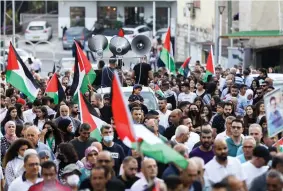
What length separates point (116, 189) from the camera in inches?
492

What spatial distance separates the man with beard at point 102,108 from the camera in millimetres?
20369

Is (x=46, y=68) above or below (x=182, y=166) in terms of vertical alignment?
below

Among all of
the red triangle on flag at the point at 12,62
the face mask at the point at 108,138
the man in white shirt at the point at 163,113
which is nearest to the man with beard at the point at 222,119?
the man in white shirt at the point at 163,113

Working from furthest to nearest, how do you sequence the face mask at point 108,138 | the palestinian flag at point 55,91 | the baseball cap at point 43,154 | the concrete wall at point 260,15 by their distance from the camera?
the concrete wall at point 260,15, the palestinian flag at point 55,91, the face mask at point 108,138, the baseball cap at point 43,154

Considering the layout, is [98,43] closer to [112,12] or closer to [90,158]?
[90,158]

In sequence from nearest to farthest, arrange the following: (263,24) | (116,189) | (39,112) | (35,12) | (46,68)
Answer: (116,189) → (39,112) → (263,24) → (46,68) → (35,12)

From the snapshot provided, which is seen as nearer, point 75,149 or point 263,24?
point 75,149

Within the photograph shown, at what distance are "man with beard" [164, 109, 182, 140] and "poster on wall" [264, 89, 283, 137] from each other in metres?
3.17

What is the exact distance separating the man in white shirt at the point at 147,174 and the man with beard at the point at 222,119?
6.22 meters

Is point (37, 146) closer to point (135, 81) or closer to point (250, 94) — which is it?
point (250, 94)

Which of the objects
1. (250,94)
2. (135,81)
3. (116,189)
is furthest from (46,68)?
(116,189)

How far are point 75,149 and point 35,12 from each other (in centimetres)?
5773

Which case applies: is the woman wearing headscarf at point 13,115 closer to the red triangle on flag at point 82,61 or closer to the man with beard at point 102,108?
the man with beard at point 102,108

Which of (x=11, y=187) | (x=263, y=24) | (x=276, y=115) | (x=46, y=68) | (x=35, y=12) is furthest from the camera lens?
(x=35, y=12)
